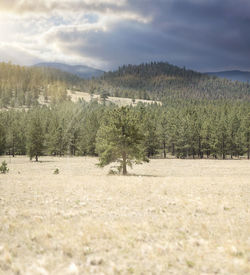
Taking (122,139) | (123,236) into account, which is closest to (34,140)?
(122,139)

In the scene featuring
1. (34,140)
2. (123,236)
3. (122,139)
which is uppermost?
(34,140)

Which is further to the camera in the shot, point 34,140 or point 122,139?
point 34,140

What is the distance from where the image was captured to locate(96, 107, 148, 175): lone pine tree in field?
33.4 m

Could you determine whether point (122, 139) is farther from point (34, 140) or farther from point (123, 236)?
point (34, 140)

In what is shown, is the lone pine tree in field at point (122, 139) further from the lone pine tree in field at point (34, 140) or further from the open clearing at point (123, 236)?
the lone pine tree in field at point (34, 140)

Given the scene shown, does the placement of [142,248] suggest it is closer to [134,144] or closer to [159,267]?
[159,267]

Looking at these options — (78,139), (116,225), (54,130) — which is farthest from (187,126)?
(116,225)

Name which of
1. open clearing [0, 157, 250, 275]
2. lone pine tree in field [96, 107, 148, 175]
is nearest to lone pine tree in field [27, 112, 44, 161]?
lone pine tree in field [96, 107, 148, 175]

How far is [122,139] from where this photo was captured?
3366cm

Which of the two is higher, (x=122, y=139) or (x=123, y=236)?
(x=122, y=139)

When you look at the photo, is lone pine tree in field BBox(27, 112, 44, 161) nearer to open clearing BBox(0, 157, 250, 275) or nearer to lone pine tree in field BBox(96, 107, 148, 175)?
lone pine tree in field BBox(96, 107, 148, 175)

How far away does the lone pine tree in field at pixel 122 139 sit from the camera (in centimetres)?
3344

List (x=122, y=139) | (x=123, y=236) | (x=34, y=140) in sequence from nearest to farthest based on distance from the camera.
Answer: (x=123, y=236) < (x=122, y=139) < (x=34, y=140)

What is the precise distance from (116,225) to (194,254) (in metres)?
3.41
